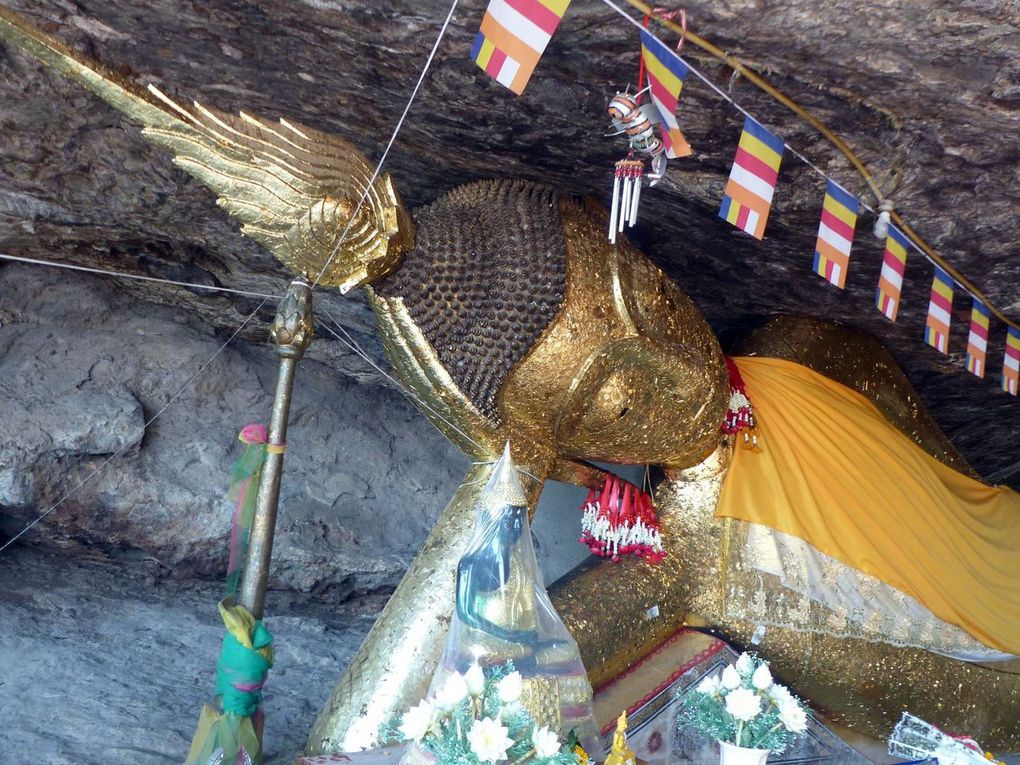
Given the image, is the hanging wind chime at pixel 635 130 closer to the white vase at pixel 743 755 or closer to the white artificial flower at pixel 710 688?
the white artificial flower at pixel 710 688

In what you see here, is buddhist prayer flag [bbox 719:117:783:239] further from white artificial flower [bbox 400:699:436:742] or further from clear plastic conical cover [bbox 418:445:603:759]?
white artificial flower [bbox 400:699:436:742]

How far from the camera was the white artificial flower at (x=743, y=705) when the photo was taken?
2.16 metres

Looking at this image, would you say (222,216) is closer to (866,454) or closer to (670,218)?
(670,218)

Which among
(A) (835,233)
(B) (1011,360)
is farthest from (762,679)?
(B) (1011,360)

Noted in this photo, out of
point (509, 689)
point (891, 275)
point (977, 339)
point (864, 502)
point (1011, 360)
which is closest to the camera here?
point (509, 689)

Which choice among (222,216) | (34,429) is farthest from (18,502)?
(222,216)

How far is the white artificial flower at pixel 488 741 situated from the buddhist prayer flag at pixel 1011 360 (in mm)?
2358

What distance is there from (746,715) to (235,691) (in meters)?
1.09

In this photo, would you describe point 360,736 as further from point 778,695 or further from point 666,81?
point 666,81

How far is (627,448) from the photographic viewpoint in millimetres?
2799

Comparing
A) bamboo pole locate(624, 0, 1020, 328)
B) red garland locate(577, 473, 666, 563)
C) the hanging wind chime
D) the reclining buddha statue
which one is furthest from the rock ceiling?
red garland locate(577, 473, 666, 563)

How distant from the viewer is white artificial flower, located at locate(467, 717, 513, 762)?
5.72 feet

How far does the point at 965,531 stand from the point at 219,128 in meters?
2.60

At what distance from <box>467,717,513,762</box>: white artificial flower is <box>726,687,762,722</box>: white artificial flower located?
2.07ft
